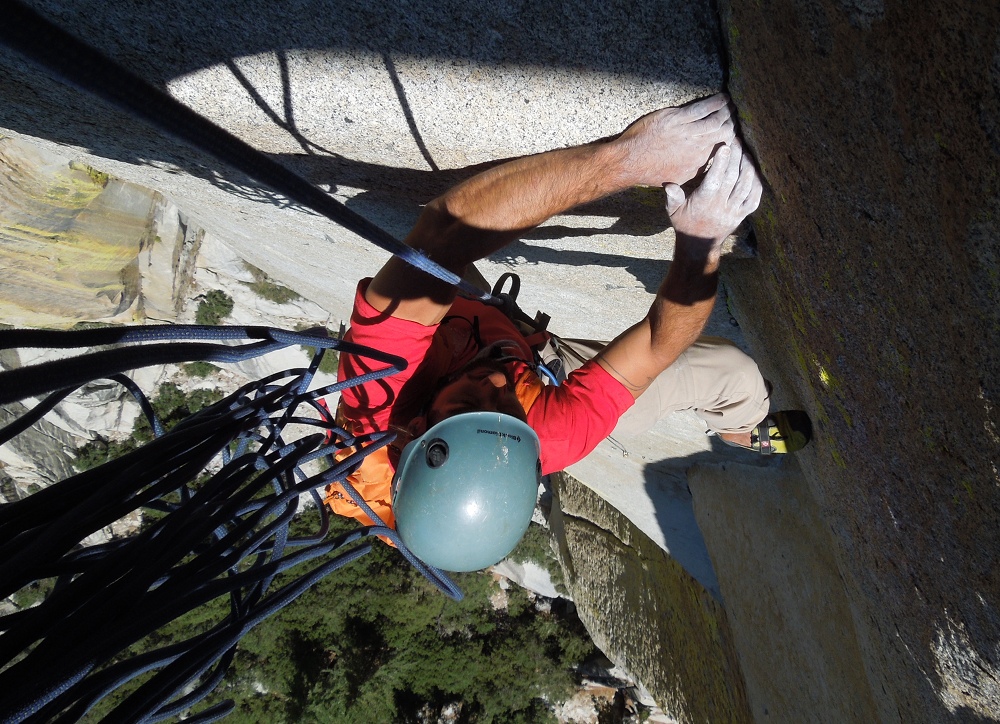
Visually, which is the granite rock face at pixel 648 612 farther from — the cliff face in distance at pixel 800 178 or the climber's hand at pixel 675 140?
the climber's hand at pixel 675 140

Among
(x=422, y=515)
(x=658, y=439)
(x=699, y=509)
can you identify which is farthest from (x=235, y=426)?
(x=699, y=509)

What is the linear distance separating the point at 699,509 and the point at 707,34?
106 inches

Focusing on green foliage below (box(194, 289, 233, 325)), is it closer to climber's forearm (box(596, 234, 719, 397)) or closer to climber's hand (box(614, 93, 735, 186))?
A: climber's forearm (box(596, 234, 719, 397))

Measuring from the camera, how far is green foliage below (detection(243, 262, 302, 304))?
470 centimetres

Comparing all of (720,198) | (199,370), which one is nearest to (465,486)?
(720,198)

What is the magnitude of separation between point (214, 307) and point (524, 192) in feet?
14.7

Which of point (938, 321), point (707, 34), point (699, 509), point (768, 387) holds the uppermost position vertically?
point (707, 34)

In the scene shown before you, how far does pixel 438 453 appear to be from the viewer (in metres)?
1.46

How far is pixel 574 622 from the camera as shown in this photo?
7.15 metres

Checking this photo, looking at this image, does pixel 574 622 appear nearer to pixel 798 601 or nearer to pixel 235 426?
pixel 798 601

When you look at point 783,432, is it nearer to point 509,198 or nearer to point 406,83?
point 509,198

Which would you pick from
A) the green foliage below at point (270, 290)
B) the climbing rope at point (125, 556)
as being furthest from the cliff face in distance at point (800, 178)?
the green foliage below at point (270, 290)

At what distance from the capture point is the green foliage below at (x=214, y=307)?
489 centimetres

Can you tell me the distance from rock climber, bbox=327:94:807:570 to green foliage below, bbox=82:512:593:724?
5959 millimetres
